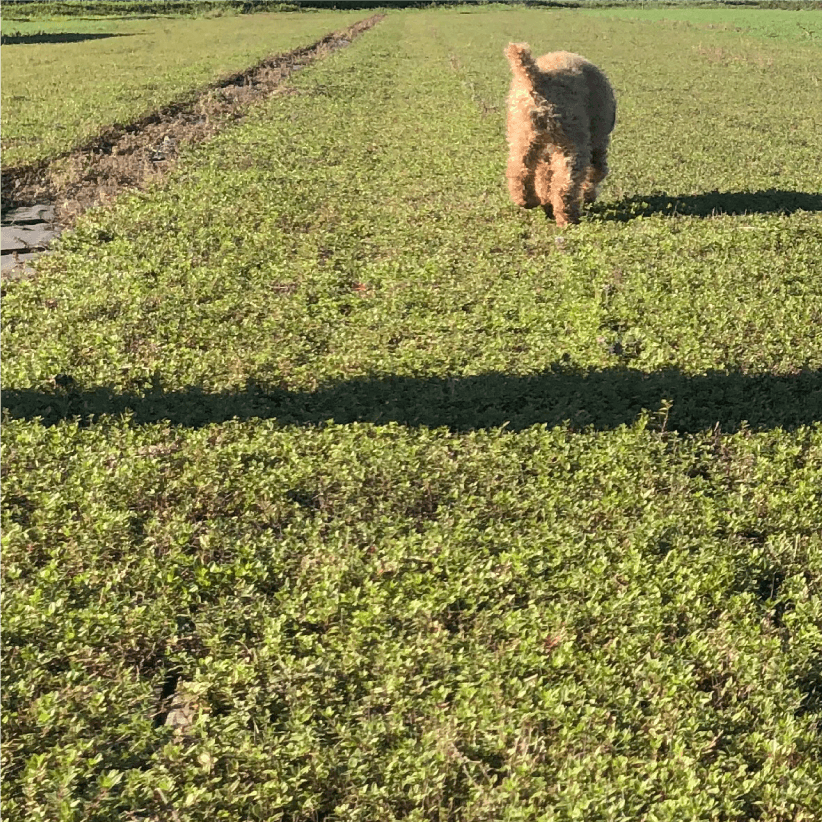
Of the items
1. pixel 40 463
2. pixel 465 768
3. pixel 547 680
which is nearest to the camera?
pixel 465 768

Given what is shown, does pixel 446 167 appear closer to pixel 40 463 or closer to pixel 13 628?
pixel 40 463

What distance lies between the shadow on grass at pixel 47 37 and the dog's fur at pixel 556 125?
41.1 meters

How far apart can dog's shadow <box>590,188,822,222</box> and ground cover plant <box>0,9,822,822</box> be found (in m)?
0.91

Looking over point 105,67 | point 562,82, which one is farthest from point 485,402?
point 105,67

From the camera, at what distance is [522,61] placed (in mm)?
9391

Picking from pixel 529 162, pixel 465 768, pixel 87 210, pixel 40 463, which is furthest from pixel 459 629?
pixel 87 210

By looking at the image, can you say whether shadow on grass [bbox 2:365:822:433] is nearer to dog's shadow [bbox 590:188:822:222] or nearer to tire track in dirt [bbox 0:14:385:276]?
tire track in dirt [bbox 0:14:385:276]

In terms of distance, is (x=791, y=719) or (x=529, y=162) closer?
(x=791, y=719)

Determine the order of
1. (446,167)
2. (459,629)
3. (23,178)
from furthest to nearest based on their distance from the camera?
(446,167) < (23,178) < (459,629)

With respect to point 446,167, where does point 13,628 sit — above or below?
below

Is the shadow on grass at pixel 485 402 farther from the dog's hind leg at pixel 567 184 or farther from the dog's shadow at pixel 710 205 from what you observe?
the dog's shadow at pixel 710 205

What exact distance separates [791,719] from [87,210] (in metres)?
10.7

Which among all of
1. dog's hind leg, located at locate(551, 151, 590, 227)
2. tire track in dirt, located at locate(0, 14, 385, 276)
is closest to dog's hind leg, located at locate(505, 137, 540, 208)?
dog's hind leg, located at locate(551, 151, 590, 227)

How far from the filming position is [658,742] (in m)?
3.24
